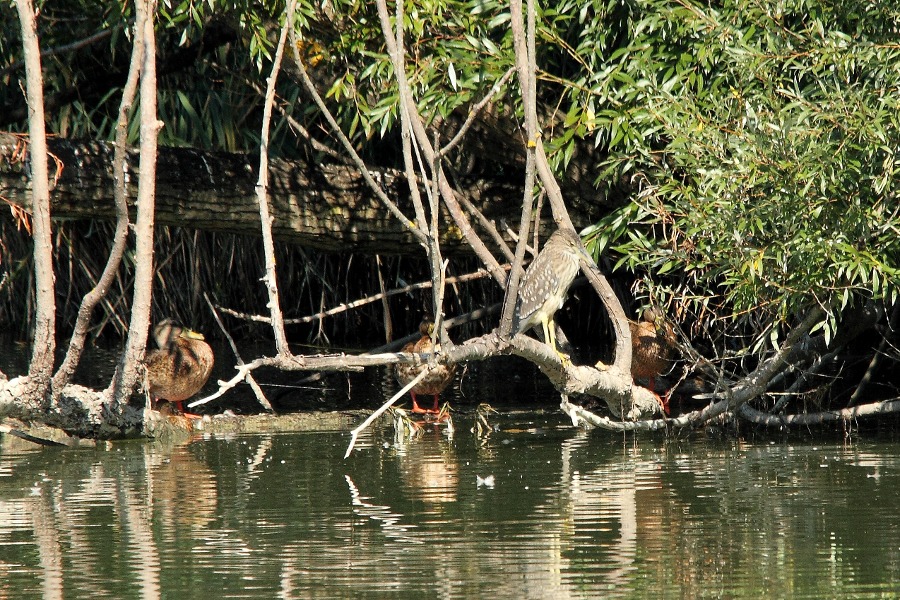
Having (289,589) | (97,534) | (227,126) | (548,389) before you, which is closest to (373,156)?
(227,126)

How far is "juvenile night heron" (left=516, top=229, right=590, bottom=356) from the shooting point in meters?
6.51

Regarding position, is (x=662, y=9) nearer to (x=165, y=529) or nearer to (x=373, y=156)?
(x=165, y=529)

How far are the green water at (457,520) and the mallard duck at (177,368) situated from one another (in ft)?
4.25

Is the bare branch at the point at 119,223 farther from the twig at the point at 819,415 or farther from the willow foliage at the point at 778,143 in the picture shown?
the twig at the point at 819,415

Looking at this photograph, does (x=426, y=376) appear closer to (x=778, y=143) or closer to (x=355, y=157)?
(x=355, y=157)

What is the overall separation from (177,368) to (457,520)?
399 centimetres

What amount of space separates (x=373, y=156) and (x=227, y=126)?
126 centimetres

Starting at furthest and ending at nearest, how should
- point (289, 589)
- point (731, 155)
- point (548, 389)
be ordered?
point (548, 389) → point (731, 155) → point (289, 589)

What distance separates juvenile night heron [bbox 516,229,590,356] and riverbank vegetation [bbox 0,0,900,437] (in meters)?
0.25

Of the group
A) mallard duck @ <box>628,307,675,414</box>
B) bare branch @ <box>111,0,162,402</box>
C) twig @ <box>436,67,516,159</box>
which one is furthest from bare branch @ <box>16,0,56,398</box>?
mallard duck @ <box>628,307,675,414</box>

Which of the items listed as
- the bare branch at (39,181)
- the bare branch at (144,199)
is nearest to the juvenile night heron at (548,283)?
the bare branch at (144,199)

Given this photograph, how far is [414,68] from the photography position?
664 centimetres

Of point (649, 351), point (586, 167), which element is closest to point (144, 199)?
point (586, 167)

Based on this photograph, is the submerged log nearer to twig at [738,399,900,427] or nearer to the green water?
the green water
